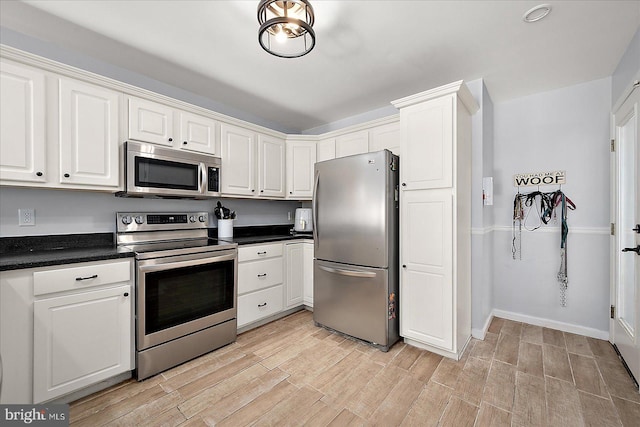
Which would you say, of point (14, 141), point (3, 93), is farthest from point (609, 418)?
point (3, 93)

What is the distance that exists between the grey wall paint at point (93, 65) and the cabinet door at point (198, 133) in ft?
1.58

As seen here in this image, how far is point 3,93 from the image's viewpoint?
1.69 meters

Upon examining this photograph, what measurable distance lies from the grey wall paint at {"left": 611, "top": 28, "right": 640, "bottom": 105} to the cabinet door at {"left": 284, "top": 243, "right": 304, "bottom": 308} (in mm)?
3123

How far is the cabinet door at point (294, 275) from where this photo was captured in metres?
3.13

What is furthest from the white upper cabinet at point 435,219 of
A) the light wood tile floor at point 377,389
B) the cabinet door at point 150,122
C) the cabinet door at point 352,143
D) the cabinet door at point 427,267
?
the cabinet door at point 150,122

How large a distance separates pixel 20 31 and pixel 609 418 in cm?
463

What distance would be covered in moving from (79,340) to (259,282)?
141 centimetres

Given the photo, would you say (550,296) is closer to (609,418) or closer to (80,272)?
(609,418)

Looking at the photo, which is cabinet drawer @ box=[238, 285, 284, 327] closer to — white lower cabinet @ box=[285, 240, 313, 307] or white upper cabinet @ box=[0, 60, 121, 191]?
white lower cabinet @ box=[285, 240, 313, 307]

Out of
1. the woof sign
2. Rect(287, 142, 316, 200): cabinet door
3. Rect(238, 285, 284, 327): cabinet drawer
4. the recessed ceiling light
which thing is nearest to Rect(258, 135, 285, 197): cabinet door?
Rect(287, 142, 316, 200): cabinet door

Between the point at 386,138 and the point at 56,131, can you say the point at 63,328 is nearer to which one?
the point at 56,131

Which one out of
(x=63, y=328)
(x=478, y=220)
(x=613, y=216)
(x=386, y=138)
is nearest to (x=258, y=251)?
(x=63, y=328)

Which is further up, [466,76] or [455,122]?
[466,76]

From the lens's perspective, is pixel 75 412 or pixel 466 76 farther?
pixel 466 76
